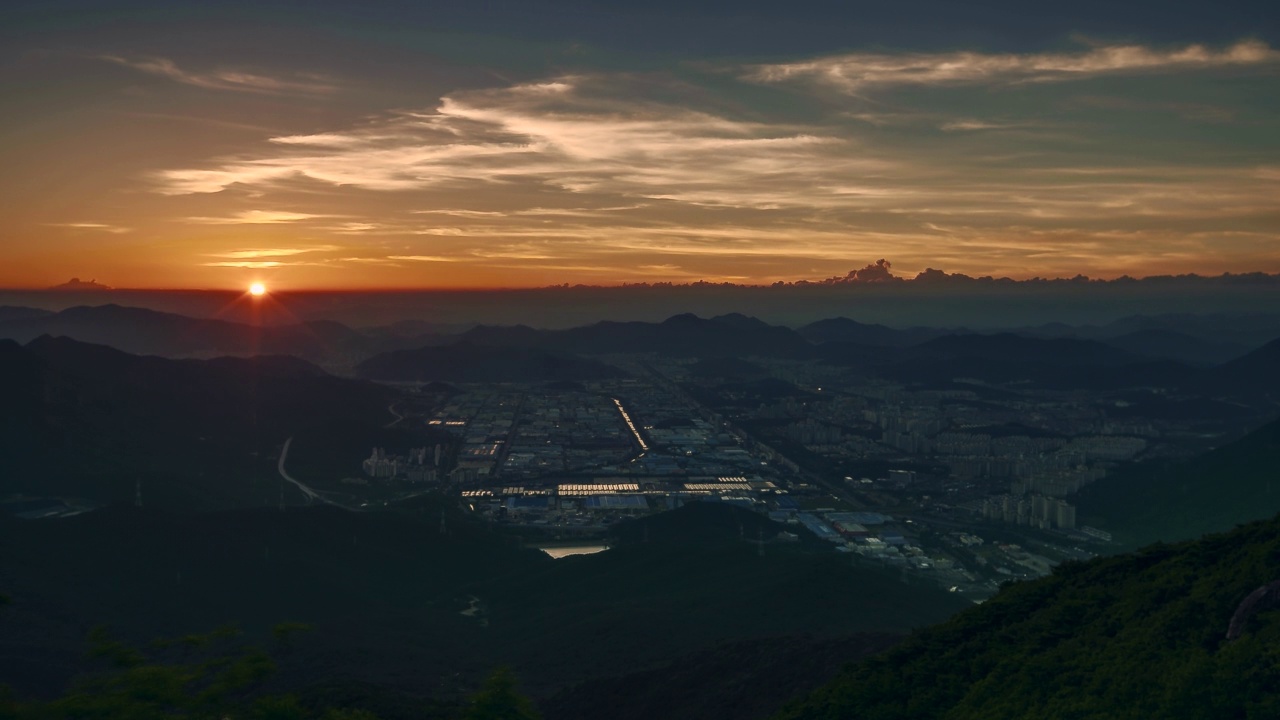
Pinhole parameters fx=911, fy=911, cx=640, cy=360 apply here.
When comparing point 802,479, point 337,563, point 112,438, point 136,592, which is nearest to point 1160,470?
point 802,479

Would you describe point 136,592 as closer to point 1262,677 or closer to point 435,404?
point 1262,677

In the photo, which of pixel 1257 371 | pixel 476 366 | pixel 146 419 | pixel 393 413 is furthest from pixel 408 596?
pixel 1257 371

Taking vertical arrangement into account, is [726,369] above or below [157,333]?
below

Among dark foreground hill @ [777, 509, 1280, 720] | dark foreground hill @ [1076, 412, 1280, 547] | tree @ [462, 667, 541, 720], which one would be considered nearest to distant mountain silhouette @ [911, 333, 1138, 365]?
dark foreground hill @ [1076, 412, 1280, 547]

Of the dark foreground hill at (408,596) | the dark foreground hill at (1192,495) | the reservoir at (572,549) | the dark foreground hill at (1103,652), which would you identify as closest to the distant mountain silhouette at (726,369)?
the dark foreground hill at (1192,495)

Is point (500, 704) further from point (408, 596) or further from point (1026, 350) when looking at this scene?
point (1026, 350)

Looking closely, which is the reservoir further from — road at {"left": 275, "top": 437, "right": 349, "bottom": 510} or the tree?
the tree
